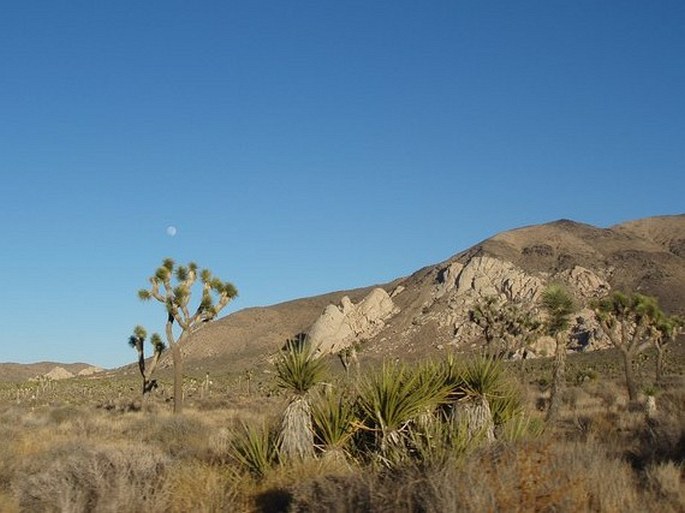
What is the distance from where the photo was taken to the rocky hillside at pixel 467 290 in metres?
92.0

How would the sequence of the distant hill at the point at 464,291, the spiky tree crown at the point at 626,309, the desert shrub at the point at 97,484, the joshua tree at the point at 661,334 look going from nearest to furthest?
1. the desert shrub at the point at 97,484
2. the spiky tree crown at the point at 626,309
3. the joshua tree at the point at 661,334
4. the distant hill at the point at 464,291

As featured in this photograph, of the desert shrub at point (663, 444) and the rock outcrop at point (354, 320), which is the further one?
the rock outcrop at point (354, 320)

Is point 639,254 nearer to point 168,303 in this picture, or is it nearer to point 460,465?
point 168,303

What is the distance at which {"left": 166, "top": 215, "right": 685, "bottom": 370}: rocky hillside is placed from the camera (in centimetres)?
9201

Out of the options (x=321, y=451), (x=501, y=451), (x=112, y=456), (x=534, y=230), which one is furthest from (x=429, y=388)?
(x=534, y=230)

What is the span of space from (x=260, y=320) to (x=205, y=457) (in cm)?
11271

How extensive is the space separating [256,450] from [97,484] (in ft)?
6.91

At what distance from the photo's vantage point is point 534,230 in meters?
120

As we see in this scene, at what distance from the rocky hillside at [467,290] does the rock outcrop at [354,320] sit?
0.15 m

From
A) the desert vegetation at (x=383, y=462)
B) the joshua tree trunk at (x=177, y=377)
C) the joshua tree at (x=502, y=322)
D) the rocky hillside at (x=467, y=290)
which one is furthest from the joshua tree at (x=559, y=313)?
the rocky hillside at (x=467, y=290)

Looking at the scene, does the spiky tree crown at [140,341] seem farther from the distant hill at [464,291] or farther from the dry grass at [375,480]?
the distant hill at [464,291]

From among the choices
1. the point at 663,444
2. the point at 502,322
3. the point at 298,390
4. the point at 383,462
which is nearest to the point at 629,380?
the point at 502,322

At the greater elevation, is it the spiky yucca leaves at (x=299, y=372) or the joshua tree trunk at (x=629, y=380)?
the spiky yucca leaves at (x=299, y=372)

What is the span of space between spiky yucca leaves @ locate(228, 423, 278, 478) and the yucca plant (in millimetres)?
238
